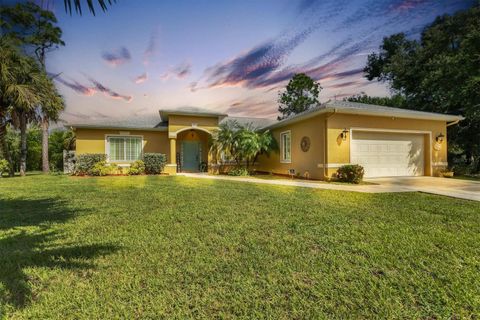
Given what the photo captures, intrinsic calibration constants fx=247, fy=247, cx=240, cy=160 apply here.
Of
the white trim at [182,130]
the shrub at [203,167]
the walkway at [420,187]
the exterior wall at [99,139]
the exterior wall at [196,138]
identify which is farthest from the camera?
the shrub at [203,167]

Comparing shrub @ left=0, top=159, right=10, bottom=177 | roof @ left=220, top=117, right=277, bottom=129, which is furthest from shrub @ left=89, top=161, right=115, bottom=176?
roof @ left=220, top=117, right=277, bottom=129

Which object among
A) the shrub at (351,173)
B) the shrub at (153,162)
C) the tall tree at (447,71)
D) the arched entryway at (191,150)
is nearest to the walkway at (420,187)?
the shrub at (351,173)

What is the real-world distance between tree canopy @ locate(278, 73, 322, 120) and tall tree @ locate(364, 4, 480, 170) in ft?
28.7

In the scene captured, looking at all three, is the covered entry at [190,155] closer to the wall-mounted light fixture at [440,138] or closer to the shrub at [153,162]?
the shrub at [153,162]

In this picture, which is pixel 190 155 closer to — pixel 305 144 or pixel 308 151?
pixel 305 144

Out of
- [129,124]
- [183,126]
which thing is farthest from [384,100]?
[129,124]

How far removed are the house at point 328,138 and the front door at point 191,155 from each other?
4.62ft

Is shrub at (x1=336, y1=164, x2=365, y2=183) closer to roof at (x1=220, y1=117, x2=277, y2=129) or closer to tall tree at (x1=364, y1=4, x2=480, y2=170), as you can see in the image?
tall tree at (x1=364, y1=4, x2=480, y2=170)

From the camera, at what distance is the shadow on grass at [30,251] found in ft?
8.05

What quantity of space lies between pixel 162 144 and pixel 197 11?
35.9ft

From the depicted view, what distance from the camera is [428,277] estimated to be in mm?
2615

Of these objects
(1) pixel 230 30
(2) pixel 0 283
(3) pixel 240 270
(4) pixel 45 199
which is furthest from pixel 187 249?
(1) pixel 230 30

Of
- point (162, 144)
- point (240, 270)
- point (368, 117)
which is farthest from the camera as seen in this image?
point (162, 144)

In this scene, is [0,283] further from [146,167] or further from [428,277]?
[146,167]
